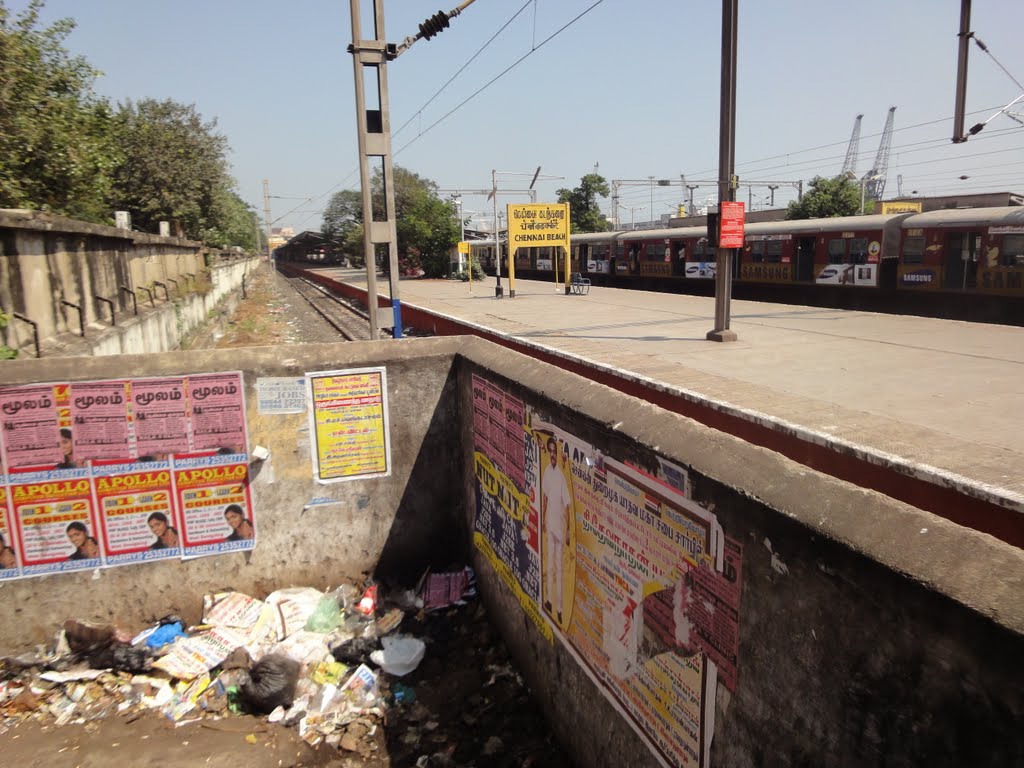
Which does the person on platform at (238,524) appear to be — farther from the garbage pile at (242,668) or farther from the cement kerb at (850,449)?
the cement kerb at (850,449)

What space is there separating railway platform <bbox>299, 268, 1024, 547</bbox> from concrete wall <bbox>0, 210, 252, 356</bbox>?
6.28 meters

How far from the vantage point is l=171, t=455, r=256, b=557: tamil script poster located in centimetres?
491

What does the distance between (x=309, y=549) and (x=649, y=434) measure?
3.43 meters

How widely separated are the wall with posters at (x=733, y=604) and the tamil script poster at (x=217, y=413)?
2.05 m

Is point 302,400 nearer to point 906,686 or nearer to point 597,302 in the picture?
point 906,686

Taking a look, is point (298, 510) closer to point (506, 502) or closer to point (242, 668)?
point (242, 668)

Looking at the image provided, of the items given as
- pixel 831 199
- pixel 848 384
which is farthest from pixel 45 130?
pixel 831 199

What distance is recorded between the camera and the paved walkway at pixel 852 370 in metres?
5.14

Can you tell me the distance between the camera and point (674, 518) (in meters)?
2.64

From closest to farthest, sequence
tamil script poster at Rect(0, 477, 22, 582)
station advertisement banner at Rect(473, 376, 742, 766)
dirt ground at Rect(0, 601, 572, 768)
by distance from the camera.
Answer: station advertisement banner at Rect(473, 376, 742, 766)
dirt ground at Rect(0, 601, 572, 768)
tamil script poster at Rect(0, 477, 22, 582)

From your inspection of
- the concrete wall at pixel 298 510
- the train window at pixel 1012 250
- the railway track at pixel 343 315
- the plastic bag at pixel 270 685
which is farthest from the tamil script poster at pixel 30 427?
the train window at pixel 1012 250

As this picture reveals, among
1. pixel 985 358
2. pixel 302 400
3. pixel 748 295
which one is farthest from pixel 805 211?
pixel 302 400

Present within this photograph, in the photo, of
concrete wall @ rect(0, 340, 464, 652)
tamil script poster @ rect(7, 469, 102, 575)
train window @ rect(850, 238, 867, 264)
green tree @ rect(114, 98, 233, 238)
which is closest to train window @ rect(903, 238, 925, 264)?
train window @ rect(850, 238, 867, 264)

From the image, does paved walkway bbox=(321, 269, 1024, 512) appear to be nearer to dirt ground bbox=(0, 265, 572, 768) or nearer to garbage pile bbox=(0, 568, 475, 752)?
dirt ground bbox=(0, 265, 572, 768)
